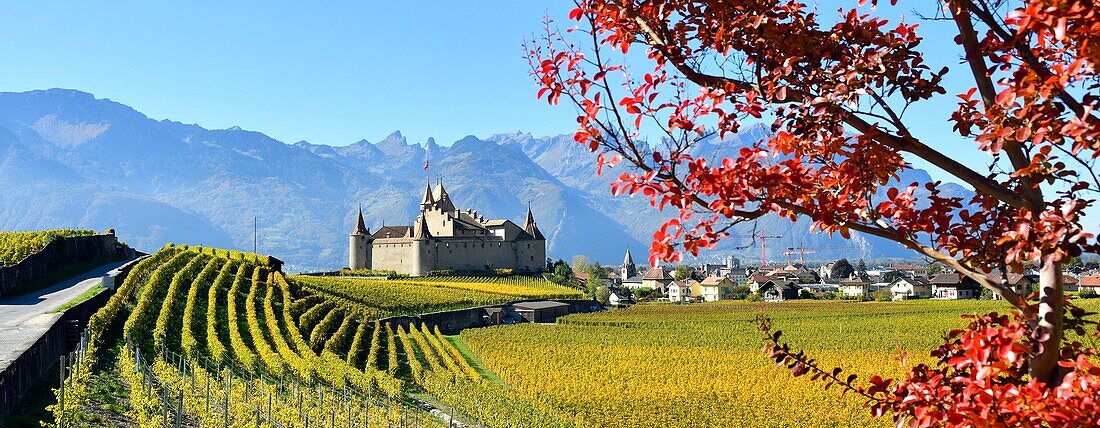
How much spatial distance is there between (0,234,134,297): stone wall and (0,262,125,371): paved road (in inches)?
31.6

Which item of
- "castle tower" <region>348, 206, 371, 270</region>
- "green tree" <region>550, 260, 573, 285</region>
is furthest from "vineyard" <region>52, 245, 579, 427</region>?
"castle tower" <region>348, 206, 371, 270</region>

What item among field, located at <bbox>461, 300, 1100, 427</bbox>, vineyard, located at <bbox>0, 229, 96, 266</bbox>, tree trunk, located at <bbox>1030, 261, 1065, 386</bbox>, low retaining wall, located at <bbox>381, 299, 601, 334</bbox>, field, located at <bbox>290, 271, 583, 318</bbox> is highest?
vineyard, located at <bbox>0, 229, 96, 266</bbox>

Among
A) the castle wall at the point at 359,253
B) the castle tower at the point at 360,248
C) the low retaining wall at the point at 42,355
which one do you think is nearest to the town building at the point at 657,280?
the castle tower at the point at 360,248

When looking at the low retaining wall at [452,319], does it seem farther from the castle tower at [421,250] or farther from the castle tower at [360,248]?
the castle tower at [360,248]

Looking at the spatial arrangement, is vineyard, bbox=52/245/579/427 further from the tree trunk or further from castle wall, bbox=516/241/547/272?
castle wall, bbox=516/241/547/272

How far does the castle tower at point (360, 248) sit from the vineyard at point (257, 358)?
48.6m

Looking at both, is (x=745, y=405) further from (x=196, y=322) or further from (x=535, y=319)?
(x=535, y=319)

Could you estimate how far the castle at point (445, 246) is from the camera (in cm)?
10106

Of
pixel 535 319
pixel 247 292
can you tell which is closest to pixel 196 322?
pixel 247 292

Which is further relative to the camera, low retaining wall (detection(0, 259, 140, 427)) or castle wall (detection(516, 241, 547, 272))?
castle wall (detection(516, 241, 547, 272))

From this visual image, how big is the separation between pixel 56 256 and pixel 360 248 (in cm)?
6613

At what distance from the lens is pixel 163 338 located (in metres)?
25.3

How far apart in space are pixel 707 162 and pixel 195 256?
1914 inches

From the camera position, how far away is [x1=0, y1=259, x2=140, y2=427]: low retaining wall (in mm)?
14037
